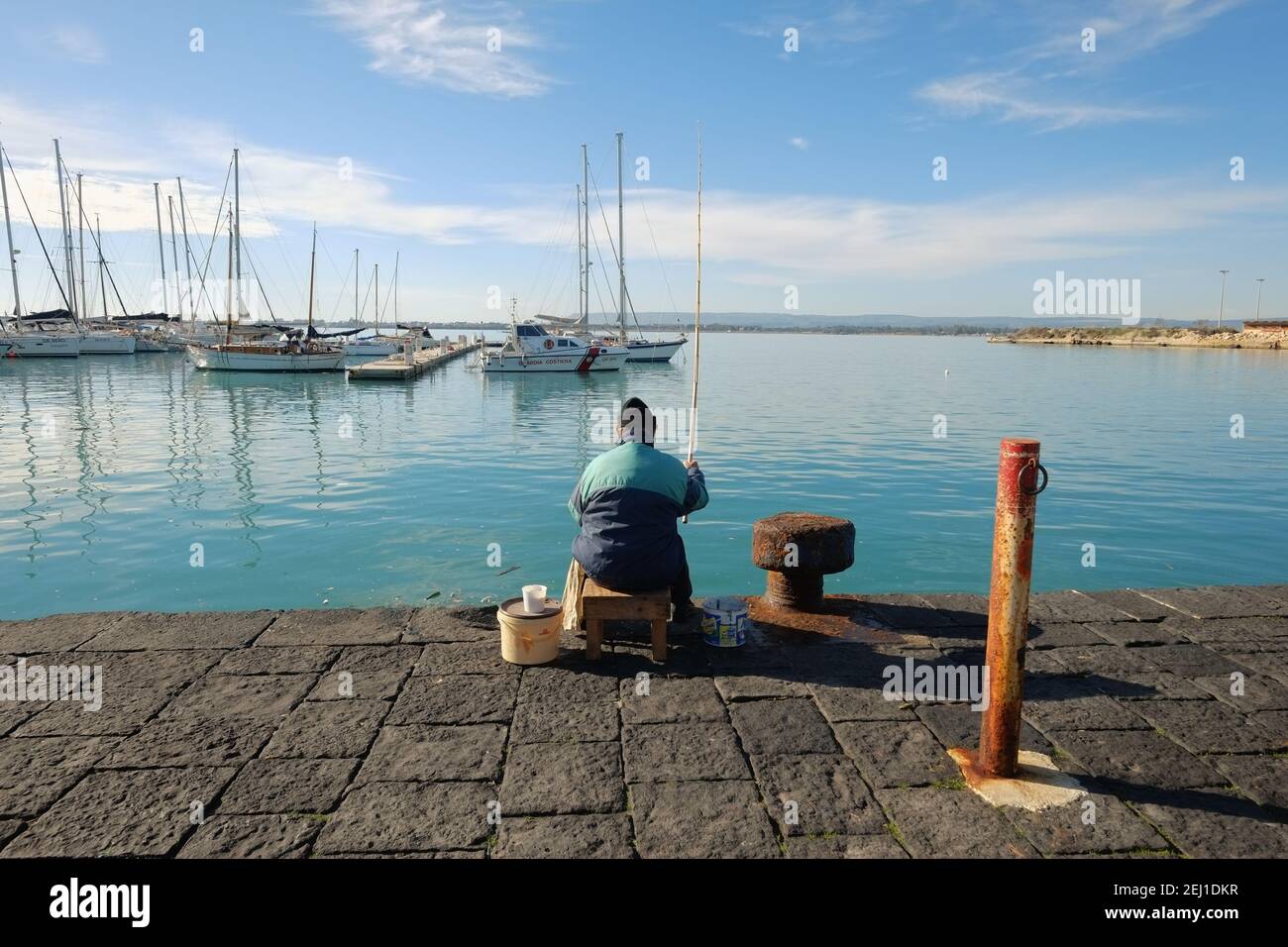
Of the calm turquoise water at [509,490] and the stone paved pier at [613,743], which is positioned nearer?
the stone paved pier at [613,743]

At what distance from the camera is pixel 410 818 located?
3.22 metres

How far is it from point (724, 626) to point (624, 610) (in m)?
0.70

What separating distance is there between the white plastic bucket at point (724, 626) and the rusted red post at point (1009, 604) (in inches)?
69.6

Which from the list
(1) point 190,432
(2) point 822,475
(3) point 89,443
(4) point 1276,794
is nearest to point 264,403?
(1) point 190,432

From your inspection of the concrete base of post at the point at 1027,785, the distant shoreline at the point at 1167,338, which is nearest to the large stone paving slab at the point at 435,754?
the concrete base of post at the point at 1027,785

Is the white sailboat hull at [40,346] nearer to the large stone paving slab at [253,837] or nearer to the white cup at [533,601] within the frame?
the white cup at [533,601]

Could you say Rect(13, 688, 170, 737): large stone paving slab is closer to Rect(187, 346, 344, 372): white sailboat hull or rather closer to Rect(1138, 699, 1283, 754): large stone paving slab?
Rect(1138, 699, 1283, 754): large stone paving slab

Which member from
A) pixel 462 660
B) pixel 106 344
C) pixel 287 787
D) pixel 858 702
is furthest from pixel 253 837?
pixel 106 344

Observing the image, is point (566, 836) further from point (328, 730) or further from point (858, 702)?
point (858, 702)

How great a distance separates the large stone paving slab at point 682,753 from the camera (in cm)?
357
